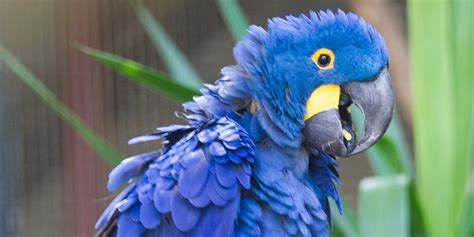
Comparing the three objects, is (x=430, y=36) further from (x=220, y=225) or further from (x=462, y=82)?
(x=220, y=225)

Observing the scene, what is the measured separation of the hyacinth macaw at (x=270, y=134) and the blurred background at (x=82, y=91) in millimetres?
894

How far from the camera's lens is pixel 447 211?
1.20 m

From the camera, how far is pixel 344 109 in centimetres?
92


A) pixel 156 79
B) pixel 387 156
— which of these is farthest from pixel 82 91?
pixel 387 156

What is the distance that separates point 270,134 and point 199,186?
0.11 meters

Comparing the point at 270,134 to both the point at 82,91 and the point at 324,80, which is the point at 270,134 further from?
the point at 82,91

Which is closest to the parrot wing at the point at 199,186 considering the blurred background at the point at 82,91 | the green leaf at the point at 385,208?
the green leaf at the point at 385,208

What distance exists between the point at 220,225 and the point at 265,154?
107mm

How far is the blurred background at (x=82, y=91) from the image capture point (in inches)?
75.1

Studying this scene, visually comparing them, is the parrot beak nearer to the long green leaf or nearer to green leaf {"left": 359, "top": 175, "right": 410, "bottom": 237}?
green leaf {"left": 359, "top": 175, "right": 410, "bottom": 237}

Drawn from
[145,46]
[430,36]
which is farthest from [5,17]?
[430,36]

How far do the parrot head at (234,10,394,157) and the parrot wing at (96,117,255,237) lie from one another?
0.06m

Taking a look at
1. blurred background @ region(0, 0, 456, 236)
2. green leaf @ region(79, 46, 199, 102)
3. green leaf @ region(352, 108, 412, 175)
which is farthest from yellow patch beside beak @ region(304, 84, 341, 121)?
blurred background @ region(0, 0, 456, 236)

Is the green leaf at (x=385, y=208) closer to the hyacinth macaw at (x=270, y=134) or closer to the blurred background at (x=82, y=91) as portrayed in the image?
the hyacinth macaw at (x=270, y=134)
